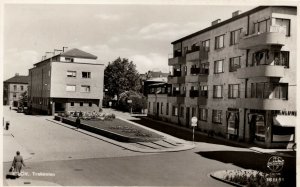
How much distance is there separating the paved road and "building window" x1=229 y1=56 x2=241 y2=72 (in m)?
9.87

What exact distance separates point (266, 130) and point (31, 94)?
5006cm

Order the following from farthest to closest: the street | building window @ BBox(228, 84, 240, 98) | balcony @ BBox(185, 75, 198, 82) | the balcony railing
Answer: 1. balcony @ BBox(185, 75, 198, 82)
2. the balcony railing
3. building window @ BBox(228, 84, 240, 98)
4. the street

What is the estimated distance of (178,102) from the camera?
5253 centimetres

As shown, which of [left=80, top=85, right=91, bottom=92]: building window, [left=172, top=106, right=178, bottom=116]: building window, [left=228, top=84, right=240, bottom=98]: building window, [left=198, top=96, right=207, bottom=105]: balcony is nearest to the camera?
[left=228, top=84, right=240, bottom=98]: building window

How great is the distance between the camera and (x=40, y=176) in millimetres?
21453

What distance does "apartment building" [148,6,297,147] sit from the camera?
112 feet

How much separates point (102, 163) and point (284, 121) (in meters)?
17.5

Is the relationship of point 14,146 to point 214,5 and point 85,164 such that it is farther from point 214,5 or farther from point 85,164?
point 214,5

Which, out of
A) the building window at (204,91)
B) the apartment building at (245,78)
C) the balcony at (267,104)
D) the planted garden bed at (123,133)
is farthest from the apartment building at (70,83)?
the balcony at (267,104)

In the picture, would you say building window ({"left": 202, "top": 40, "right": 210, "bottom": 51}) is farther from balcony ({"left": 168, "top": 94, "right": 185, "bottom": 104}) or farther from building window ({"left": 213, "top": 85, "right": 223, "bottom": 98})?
balcony ({"left": 168, "top": 94, "right": 185, "bottom": 104})

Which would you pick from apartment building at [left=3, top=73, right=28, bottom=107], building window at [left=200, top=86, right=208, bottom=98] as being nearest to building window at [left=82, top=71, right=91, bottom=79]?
building window at [left=200, top=86, right=208, bottom=98]

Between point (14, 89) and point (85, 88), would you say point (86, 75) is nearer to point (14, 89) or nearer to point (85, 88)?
point (85, 88)

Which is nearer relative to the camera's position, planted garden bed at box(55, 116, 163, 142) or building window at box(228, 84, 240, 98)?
planted garden bed at box(55, 116, 163, 142)
